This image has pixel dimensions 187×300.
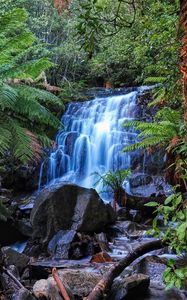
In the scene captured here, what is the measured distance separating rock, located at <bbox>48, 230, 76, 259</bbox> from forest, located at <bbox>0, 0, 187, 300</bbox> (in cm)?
2

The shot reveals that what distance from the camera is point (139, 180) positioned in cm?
1057

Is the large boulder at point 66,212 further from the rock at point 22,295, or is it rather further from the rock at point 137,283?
the rock at point 22,295

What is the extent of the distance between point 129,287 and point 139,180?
7277mm

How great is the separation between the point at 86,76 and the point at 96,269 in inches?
612

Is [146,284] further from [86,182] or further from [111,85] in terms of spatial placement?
[111,85]

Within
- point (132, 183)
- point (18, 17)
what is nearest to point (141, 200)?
point (132, 183)

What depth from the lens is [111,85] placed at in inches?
711

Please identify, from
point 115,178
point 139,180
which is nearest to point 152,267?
point 115,178

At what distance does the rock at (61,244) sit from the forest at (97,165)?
2 centimetres

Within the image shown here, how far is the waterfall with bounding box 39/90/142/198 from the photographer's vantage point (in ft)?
39.4

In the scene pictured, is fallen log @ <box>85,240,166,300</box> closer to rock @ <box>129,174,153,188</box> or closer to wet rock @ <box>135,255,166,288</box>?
wet rock @ <box>135,255,166,288</box>

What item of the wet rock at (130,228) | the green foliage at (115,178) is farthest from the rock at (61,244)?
the green foliage at (115,178)

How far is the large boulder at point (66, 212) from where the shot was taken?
703 centimetres

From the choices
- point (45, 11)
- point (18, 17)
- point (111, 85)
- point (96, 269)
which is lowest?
point (96, 269)
